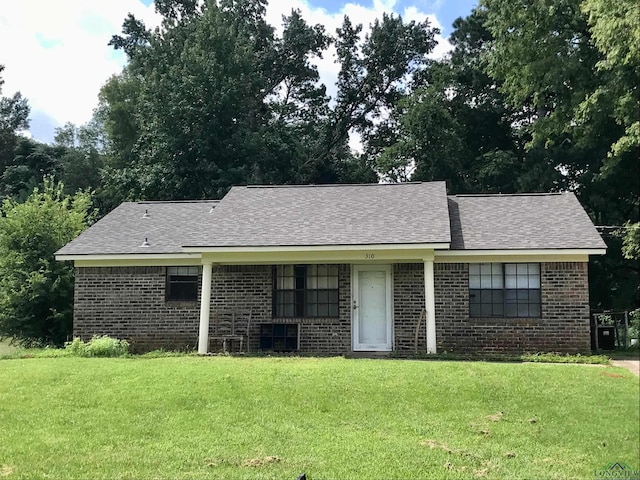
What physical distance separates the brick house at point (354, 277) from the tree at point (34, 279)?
191cm

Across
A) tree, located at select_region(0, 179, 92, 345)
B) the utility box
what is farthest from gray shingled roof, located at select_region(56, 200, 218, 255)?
the utility box

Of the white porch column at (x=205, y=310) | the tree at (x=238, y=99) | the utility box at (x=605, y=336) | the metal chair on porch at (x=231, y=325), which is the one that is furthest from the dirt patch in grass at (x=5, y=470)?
the tree at (x=238, y=99)

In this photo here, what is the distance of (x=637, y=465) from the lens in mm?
5527

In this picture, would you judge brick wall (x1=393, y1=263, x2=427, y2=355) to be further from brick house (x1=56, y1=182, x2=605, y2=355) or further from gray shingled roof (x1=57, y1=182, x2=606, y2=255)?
gray shingled roof (x1=57, y1=182, x2=606, y2=255)

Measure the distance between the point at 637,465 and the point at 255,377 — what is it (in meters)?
5.52

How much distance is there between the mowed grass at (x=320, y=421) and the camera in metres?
6.05

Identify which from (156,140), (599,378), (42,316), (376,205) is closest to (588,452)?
(599,378)

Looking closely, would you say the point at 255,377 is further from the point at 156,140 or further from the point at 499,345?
the point at 156,140

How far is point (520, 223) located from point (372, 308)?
400 cm

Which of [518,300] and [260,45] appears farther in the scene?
[260,45]

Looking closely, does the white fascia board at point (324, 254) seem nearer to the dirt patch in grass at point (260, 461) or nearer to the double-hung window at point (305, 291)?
the double-hung window at point (305, 291)

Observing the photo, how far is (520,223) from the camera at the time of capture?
1423cm

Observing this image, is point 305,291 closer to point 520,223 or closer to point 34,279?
point 520,223

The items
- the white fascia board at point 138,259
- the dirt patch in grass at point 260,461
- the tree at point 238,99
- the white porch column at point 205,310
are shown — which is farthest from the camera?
the tree at point 238,99
